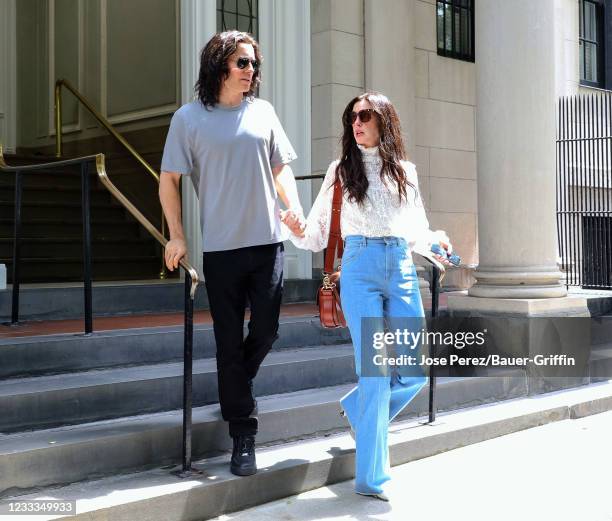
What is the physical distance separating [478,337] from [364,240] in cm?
358

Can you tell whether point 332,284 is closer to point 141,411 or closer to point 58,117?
point 141,411

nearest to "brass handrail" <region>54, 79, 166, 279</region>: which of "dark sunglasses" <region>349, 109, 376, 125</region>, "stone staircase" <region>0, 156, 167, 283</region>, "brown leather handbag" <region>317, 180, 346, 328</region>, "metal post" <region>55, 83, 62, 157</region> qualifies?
"metal post" <region>55, 83, 62, 157</region>

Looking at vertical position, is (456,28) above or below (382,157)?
above

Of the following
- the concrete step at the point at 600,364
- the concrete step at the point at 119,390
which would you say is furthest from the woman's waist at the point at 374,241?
the concrete step at the point at 600,364

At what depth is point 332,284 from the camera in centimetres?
454

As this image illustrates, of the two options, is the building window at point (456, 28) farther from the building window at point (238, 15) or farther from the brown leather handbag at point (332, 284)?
the brown leather handbag at point (332, 284)

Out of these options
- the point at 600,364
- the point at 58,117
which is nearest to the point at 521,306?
the point at 600,364

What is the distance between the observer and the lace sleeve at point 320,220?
15.0 feet

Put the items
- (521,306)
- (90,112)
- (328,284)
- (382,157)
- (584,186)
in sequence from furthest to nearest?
(584,186) → (90,112) → (521,306) → (328,284) → (382,157)

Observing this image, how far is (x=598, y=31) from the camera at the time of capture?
13891 mm

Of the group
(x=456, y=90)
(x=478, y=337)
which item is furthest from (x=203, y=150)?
(x=456, y=90)

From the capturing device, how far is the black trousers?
4246 millimetres

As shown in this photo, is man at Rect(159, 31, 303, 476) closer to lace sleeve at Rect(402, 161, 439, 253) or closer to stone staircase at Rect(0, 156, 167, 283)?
lace sleeve at Rect(402, 161, 439, 253)

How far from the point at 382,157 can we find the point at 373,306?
2.54ft
